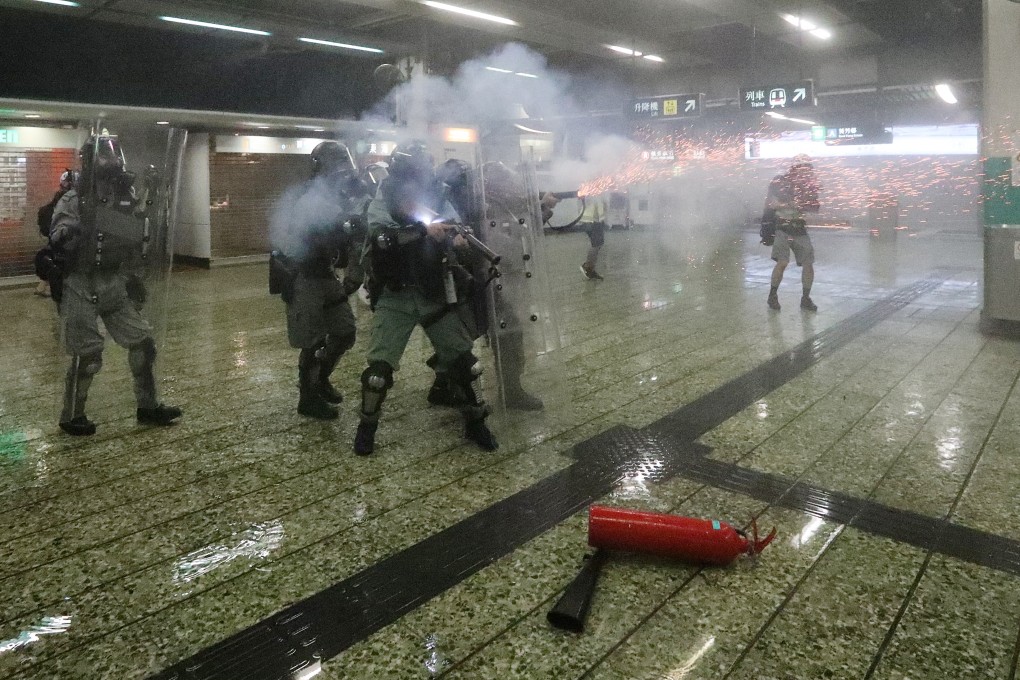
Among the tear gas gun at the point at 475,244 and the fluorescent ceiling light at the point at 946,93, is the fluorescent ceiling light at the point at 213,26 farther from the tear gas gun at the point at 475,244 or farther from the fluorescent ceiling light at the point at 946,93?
the fluorescent ceiling light at the point at 946,93

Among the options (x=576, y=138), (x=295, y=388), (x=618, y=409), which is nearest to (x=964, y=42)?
(x=576, y=138)

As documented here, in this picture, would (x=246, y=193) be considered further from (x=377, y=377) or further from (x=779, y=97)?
(x=377, y=377)

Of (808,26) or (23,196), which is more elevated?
(808,26)

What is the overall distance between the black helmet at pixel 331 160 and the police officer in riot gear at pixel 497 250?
0.78 metres

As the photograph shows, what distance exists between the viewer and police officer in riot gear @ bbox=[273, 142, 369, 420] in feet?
14.4

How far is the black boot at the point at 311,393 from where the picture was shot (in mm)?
4555

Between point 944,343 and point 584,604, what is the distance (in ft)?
18.7

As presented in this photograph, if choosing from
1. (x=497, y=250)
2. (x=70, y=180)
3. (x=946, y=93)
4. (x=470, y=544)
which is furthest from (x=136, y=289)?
(x=946, y=93)

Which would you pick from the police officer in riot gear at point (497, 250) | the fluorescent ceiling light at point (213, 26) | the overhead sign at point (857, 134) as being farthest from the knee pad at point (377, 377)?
the overhead sign at point (857, 134)

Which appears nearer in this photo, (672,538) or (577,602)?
(577,602)

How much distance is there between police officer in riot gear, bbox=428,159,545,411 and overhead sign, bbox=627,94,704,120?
1182 cm

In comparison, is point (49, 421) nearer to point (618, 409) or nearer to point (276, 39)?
point (618, 409)

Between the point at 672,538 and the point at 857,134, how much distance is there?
1893cm

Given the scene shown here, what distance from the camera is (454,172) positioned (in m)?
4.06
